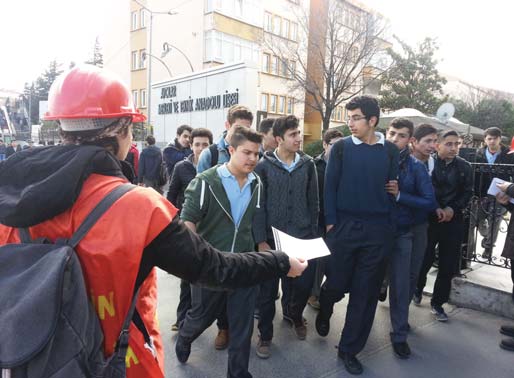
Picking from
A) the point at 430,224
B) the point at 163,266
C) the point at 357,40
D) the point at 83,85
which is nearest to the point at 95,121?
the point at 83,85

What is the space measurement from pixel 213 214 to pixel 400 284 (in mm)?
1822

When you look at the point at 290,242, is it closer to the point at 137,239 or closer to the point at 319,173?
the point at 137,239

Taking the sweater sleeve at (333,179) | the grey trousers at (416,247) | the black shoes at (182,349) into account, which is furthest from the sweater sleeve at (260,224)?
the grey trousers at (416,247)

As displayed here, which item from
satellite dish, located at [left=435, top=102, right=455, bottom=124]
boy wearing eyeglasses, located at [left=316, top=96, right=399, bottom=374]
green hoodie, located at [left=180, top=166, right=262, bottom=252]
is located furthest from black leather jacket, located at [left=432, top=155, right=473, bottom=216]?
satellite dish, located at [left=435, top=102, right=455, bottom=124]

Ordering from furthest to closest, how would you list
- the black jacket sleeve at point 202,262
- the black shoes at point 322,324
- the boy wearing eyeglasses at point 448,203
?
the boy wearing eyeglasses at point 448,203 < the black shoes at point 322,324 < the black jacket sleeve at point 202,262

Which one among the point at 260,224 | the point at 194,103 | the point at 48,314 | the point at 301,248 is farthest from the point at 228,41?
the point at 48,314

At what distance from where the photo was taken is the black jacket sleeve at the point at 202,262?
1.27 m

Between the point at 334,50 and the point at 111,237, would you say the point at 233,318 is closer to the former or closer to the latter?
the point at 111,237

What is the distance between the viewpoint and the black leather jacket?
4.28 meters

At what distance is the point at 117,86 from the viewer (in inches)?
55.2

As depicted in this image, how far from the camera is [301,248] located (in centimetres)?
188

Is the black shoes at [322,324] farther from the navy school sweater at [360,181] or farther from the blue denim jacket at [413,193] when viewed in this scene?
the blue denim jacket at [413,193]

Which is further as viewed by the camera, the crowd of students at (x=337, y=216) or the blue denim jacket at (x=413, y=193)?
the blue denim jacket at (x=413, y=193)

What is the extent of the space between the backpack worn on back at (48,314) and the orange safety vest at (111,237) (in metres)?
0.03
